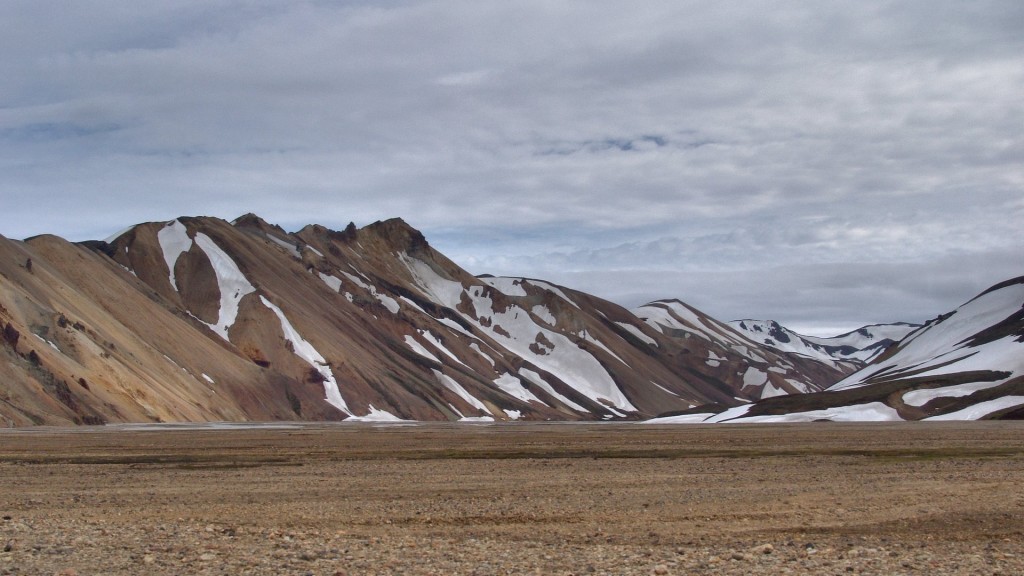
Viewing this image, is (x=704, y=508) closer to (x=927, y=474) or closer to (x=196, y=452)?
(x=927, y=474)

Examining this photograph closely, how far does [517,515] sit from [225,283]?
144 m

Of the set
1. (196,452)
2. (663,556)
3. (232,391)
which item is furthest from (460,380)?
(663,556)

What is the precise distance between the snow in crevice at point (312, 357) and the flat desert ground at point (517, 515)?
102280 mm

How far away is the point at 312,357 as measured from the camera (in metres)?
150

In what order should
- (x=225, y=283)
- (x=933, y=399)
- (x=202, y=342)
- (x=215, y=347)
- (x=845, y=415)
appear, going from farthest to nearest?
1. (x=225, y=283)
2. (x=933, y=399)
3. (x=215, y=347)
4. (x=202, y=342)
5. (x=845, y=415)

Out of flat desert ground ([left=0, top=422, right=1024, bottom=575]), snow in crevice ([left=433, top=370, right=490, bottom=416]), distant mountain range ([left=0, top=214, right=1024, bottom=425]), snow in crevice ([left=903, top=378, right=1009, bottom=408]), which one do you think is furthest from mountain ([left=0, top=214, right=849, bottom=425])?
flat desert ground ([left=0, top=422, right=1024, bottom=575])

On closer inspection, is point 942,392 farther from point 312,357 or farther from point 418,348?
point 418,348

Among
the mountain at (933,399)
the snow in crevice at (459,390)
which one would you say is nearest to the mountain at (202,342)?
the snow in crevice at (459,390)

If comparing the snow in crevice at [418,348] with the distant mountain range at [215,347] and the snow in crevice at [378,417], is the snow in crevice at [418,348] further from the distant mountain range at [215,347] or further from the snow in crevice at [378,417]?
the snow in crevice at [378,417]

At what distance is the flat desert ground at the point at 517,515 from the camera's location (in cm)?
1534

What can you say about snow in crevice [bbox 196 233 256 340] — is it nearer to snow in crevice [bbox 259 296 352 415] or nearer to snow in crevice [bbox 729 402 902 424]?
snow in crevice [bbox 259 296 352 415]

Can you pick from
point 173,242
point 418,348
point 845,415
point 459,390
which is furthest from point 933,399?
point 173,242

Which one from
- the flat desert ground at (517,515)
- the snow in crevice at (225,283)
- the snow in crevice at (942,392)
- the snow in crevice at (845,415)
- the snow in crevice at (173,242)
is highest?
the snow in crevice at (173,242)

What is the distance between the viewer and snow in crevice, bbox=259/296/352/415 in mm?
142125
